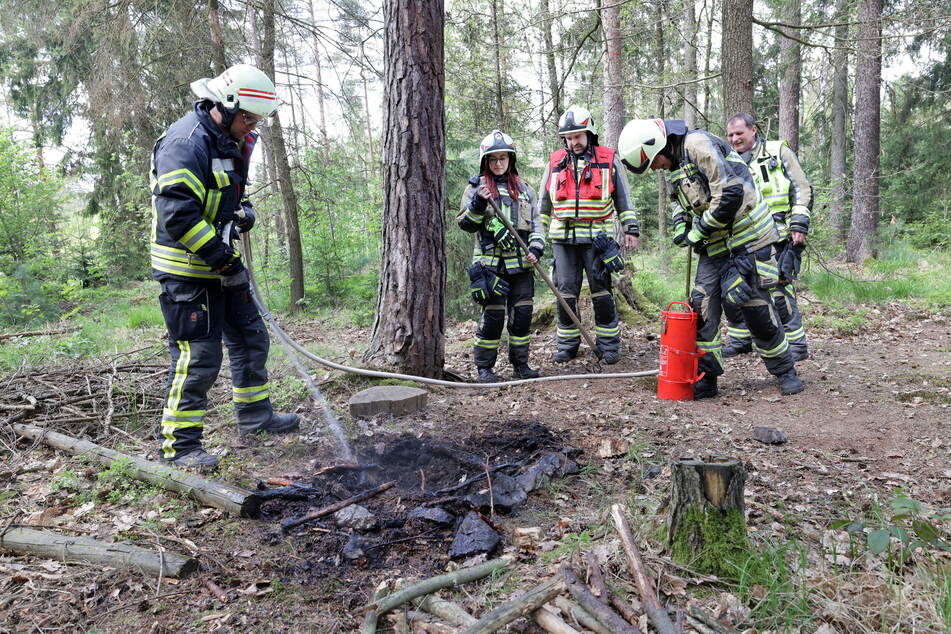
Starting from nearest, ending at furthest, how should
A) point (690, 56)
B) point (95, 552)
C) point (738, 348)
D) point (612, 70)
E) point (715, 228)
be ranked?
point (95, 552), point (715, 228), point (738, 348), point (612, 70), point (690, 56)

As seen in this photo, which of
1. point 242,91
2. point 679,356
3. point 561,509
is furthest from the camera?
point 679,356

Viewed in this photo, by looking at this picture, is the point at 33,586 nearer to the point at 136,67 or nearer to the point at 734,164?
the point at 734,164

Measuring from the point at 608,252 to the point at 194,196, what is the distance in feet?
12.5

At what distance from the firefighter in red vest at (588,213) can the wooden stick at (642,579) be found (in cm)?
367

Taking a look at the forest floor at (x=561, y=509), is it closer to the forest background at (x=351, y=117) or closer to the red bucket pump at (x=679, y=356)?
the red bucket pump at (x=679, y=356)

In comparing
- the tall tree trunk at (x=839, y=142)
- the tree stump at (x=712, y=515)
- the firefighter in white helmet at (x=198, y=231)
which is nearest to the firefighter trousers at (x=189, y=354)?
the firefighter in white helmet at (x=198, y=231)

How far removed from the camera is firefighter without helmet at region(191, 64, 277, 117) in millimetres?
3580

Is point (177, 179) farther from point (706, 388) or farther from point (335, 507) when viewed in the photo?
point (706, 388)

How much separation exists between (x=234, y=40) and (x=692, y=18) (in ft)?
37.0

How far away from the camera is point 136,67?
27.5ft

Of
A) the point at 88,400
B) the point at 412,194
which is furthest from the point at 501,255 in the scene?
the point at 88,400

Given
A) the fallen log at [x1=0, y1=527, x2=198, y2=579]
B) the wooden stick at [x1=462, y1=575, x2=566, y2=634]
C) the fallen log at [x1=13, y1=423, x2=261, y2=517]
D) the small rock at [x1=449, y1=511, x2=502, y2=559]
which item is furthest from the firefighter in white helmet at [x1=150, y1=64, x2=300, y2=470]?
the wooden stick at [x1=462, y1=575, x2=566, y2=634]

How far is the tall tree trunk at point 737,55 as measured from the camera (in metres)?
6.30

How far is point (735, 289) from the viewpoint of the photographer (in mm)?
4609
